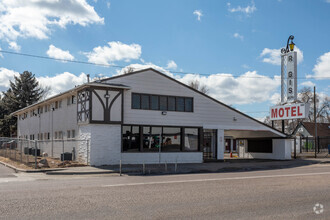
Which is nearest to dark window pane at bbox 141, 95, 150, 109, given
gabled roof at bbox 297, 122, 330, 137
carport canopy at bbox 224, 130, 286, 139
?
carport canopy at bbox 224, 130, 286, 139

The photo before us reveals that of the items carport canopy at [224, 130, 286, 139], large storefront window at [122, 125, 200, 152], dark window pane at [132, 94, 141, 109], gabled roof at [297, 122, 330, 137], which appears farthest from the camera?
gabled roof at [297, 122, 330, 137]

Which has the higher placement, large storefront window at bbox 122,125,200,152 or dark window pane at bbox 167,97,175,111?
dark window pane at bbox 167,97,175,111

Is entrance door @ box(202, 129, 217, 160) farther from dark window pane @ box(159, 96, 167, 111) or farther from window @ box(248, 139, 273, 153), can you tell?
window @ box(248, 139, 273, 153)

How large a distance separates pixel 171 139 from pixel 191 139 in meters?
1.84

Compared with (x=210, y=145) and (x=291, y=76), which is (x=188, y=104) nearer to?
(x=210, y=145)

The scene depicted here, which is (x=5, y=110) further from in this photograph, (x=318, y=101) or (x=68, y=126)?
(x=318, y=101)

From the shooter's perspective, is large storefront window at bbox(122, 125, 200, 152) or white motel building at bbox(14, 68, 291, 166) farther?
large storefront window at bbox(122, 125, 200, 152)

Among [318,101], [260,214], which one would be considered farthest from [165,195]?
[318,101]

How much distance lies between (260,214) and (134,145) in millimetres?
16898

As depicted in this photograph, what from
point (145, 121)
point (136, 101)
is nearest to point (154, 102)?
point (136, 101)

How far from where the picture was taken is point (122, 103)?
2388cm

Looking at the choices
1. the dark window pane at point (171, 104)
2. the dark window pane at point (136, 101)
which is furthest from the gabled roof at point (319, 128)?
the dark window pane at point (136, 101)

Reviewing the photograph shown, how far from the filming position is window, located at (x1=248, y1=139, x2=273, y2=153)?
32.9 meters

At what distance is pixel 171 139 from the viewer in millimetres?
25875
